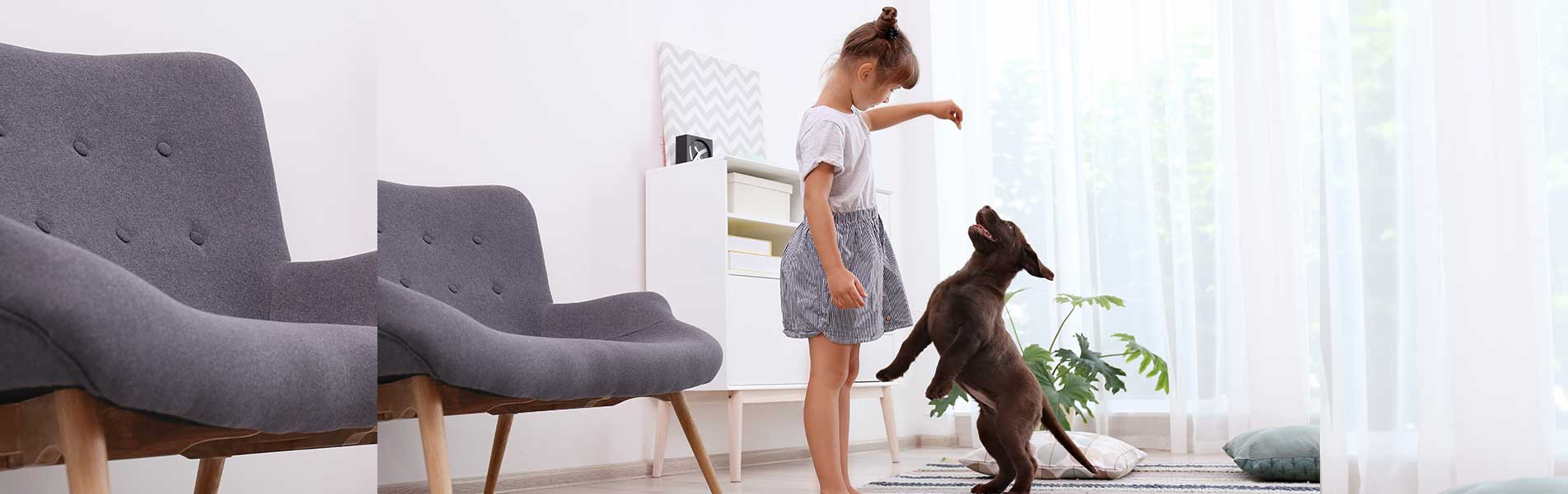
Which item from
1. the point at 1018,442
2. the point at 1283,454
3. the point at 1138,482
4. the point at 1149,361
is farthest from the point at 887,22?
the point at 1149,361

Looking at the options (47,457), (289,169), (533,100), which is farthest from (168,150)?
(533,100)

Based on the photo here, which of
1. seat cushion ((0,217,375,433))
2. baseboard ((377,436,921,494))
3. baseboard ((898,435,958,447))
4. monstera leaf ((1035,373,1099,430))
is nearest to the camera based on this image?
seat cushion ((0,217,375,433))

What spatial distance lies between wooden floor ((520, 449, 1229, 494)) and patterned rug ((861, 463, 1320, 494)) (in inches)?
0.7

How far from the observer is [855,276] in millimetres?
→ 1012

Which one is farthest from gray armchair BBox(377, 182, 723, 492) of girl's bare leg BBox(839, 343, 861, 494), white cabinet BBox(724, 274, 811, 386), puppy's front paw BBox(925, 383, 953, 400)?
puppy's front paw BBox(925, 383, 953, 400)

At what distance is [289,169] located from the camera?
499 mm

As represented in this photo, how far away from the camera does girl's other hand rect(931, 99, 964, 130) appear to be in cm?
131

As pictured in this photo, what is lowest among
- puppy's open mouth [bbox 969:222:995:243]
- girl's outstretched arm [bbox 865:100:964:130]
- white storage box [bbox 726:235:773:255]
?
white storage box [bbox 726:235:773:255]

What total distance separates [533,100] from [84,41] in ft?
1.21

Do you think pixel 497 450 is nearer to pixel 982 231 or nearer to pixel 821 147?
pixel 821 147

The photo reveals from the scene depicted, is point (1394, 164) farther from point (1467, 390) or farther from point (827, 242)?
point (827, 242)

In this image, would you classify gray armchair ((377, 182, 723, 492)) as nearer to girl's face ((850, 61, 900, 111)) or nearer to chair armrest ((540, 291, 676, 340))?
chair armrest ((540, 291, 676, 340))

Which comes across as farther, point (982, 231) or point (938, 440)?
point (982, 231)

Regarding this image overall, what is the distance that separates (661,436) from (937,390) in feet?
2.28
